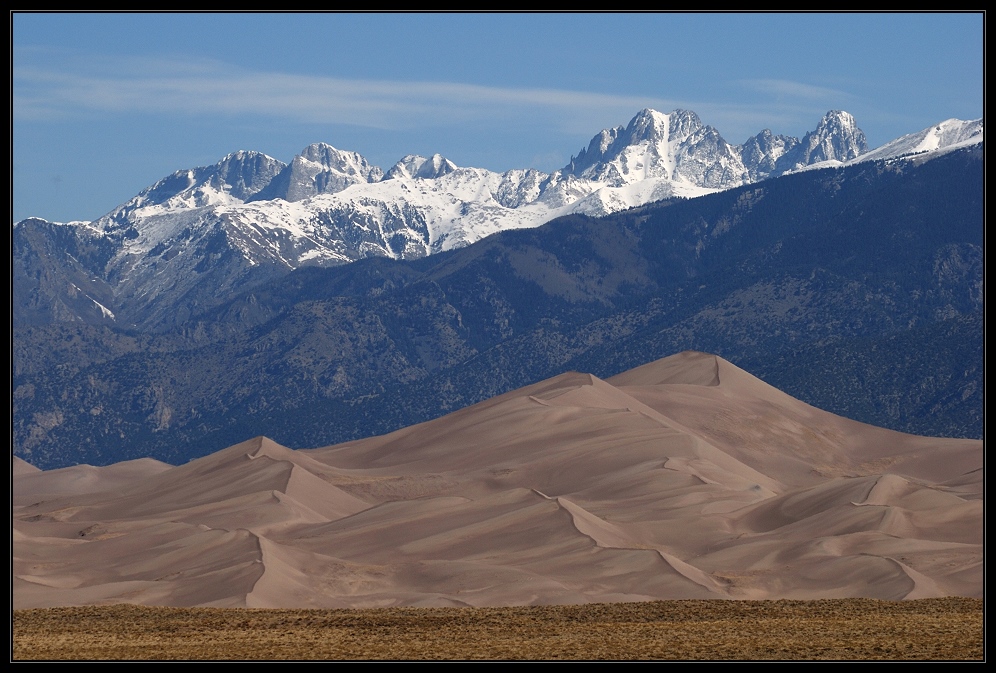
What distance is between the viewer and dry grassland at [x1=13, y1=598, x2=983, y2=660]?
226ft

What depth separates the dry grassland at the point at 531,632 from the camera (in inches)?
2712

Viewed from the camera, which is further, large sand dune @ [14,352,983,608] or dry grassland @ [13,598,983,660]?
large sand dune @ [14,352,983,608]

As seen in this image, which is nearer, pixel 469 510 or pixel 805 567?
pixel 805 567

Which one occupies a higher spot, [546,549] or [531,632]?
[531,632]

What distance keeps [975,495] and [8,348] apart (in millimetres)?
141555

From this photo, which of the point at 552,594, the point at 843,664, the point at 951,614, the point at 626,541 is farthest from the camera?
the point at 626,541

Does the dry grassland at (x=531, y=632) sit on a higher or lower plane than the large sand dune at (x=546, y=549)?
higher

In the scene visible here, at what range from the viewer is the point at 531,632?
261 ft

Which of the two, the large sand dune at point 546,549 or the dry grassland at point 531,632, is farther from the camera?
the large sand dune at point 546,549

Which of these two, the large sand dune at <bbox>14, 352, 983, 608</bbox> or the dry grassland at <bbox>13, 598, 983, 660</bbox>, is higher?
the dry grassland at <bbox>13, 598, 983, 660</bbox>

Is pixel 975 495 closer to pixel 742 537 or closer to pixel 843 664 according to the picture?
pixel 742 537

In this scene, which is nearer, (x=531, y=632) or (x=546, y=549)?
(x=531, y=632)

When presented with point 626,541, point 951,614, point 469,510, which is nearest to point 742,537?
point 626,541

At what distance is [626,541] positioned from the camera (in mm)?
162125
